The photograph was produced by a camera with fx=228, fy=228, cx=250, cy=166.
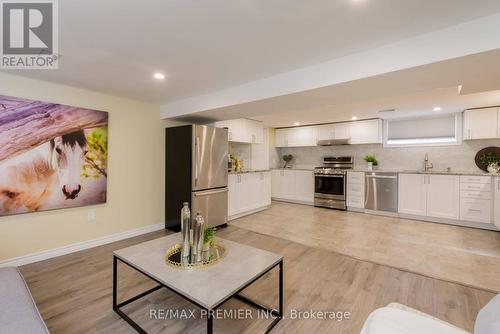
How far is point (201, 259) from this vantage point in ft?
5.56

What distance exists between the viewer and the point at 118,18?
1567mm

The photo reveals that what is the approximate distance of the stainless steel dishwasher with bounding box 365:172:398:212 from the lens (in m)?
4.79

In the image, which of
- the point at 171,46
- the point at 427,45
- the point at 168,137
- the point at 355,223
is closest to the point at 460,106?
the point at 355,223

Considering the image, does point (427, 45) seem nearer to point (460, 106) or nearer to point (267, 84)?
point (267, 84)

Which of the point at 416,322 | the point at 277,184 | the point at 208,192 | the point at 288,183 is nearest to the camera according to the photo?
the point at 416,322

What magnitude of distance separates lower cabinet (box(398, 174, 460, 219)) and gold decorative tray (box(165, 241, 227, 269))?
4361mm

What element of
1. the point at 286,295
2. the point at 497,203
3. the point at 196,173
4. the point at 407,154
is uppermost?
the point at 407,154

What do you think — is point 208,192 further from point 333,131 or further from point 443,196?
point 443,196

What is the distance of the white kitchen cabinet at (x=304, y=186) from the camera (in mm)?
5988

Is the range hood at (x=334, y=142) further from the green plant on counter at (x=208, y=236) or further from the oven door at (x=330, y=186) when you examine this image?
the green plant on counter at (x=208, y=236)

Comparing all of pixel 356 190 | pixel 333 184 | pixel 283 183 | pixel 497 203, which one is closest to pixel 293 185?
pixel 283 183

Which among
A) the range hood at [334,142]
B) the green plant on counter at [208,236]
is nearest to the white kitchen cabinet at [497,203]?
the range hood at [334,142]

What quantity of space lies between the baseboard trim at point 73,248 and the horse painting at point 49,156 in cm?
54

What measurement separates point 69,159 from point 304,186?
4.95m
